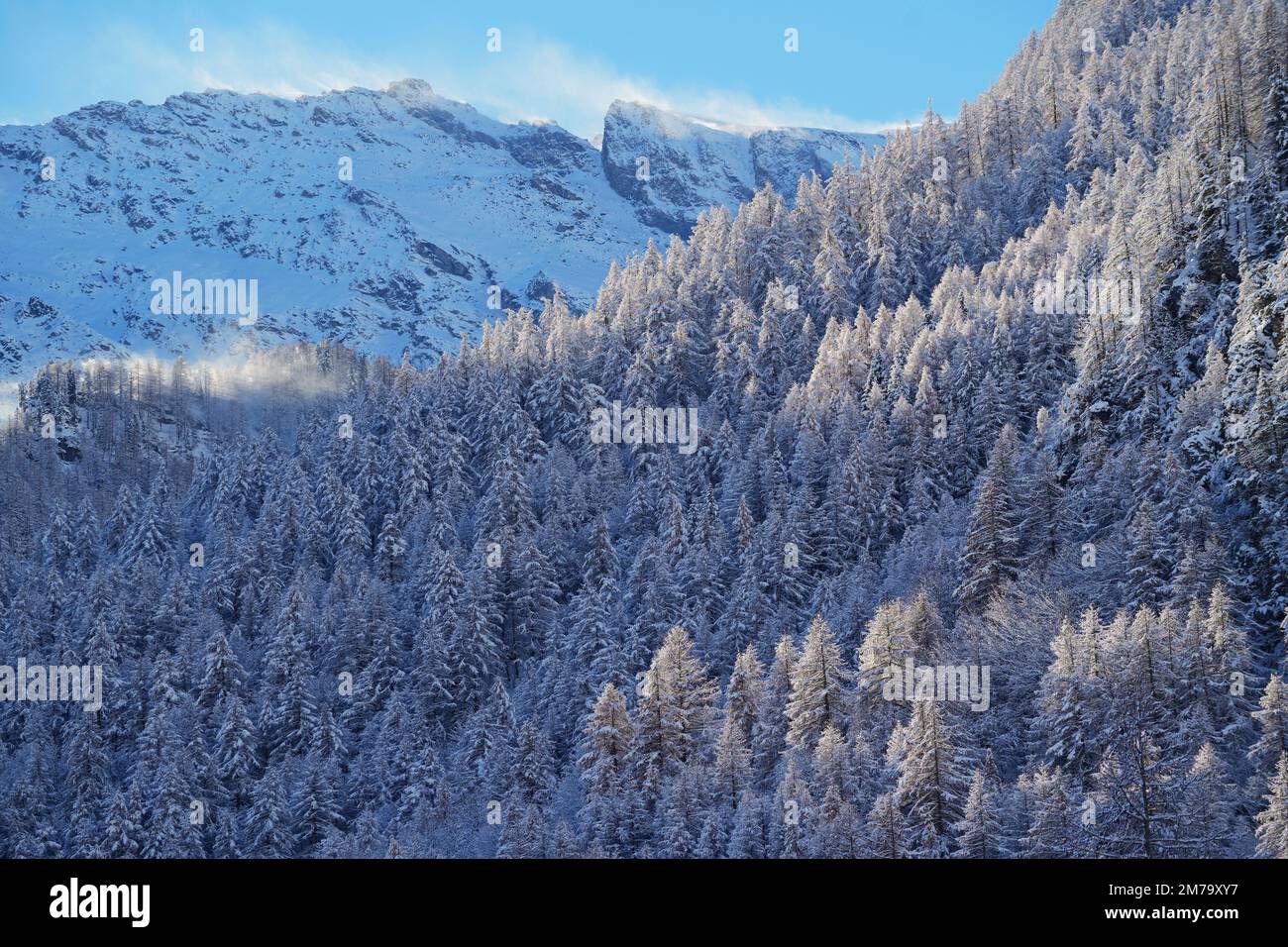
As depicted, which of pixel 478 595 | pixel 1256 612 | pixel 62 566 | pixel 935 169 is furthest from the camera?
pixel 935 169

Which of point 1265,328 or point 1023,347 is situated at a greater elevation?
point 1023,347

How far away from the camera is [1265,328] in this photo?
68250 millimetres

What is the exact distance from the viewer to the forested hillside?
55438 mm

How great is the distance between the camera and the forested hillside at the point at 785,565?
5544 cm

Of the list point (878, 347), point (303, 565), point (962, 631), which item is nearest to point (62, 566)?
point (303, 565)

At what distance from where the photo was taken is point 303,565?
110250 mm

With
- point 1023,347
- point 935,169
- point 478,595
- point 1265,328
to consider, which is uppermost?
point 935,169

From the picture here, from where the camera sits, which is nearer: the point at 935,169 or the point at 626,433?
the point at 626,433

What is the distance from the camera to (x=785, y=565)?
89.9 metres
